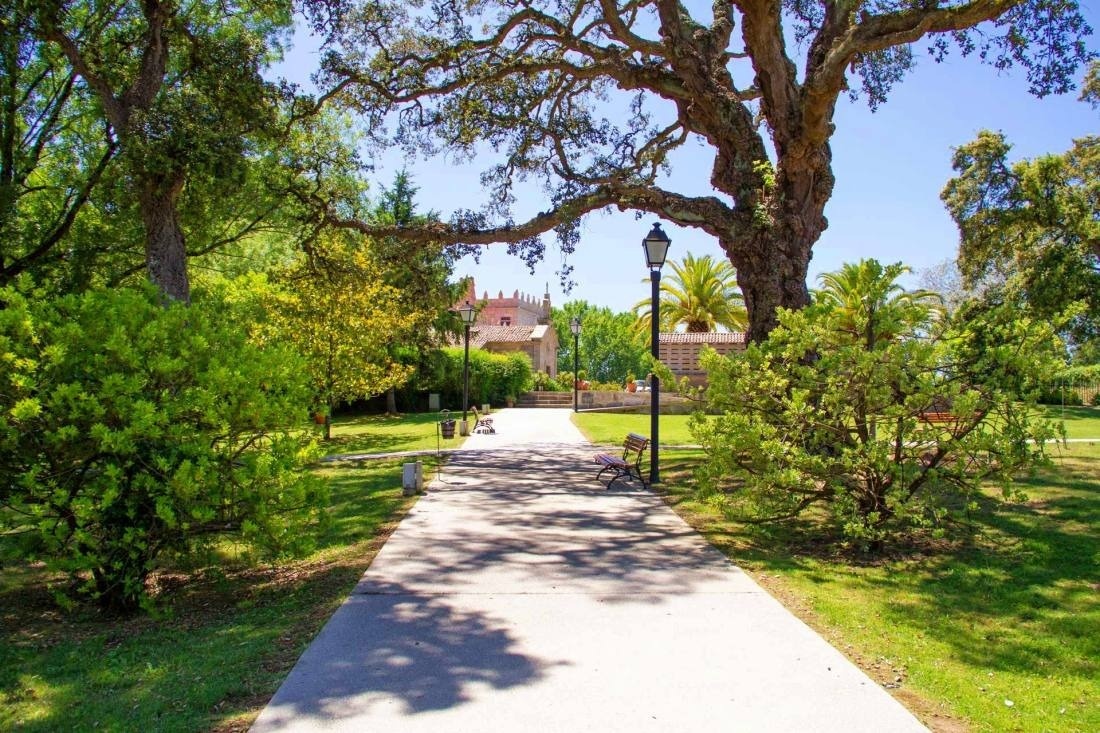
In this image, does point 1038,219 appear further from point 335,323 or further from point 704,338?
point 335,323

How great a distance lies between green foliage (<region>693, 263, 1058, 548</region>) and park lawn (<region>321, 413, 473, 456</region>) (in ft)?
30.5

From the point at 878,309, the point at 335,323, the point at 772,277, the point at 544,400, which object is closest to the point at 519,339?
the point at 544,400

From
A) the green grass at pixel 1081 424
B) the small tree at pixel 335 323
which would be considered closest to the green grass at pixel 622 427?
the small tree at pixel 335 323

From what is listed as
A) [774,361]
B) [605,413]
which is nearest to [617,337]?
[605,413]

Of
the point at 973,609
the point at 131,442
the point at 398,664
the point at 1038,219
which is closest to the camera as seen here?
the point at 398,664

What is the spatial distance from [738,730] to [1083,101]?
1167 inches

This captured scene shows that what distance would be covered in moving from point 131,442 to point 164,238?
21.9 ft

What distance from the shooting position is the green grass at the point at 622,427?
20844 mm

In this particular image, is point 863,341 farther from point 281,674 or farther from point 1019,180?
point 1019,180

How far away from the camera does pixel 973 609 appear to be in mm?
5598

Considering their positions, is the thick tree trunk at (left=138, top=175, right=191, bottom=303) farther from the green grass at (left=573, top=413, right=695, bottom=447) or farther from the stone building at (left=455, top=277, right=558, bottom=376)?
the stone building at (left=455, top=277, right=558, bottom=376)

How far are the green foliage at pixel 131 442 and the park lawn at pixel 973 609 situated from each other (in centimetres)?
419

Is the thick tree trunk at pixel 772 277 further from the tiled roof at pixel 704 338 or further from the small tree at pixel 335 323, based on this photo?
the tiled roof at pixel 704 338

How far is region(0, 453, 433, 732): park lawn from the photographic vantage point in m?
3.77
